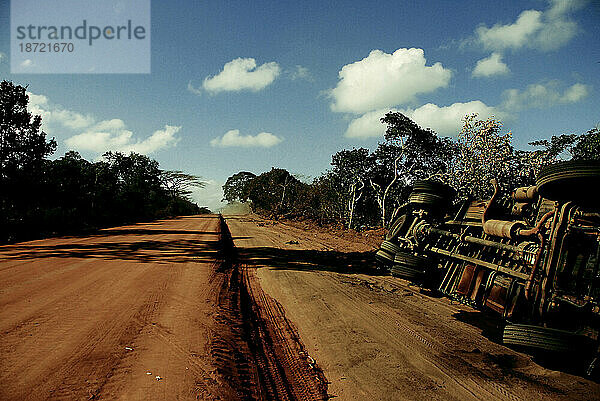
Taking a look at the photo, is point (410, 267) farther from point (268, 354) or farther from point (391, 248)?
point (268, 354)

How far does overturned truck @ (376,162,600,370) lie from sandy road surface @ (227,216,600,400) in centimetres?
46

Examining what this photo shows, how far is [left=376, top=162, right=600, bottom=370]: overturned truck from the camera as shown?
160 inches

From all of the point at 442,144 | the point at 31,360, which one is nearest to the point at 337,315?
the point at 31,360

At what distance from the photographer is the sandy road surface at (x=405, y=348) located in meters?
3.83

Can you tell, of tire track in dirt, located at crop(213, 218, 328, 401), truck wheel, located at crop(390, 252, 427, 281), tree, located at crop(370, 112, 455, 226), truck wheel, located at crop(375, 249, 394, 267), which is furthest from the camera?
tree, located at crop(370, 112, 455, 226)

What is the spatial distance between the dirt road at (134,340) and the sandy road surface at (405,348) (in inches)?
20.0

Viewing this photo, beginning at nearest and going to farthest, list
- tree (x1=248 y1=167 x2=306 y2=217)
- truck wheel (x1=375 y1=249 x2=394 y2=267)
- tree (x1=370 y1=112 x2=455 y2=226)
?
truck wheel (x1=375 y1=249 x2=394 y2=267)
tree (x1=370 y1=112 x2=455 y2=226)
tree (x1=248 y1=167 x2=306 y2=217)

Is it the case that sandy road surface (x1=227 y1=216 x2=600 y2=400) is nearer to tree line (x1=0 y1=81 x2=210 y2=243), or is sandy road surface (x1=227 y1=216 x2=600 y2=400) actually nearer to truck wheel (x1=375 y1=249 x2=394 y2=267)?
truck wheel (x1=375 y1=249 x2=394 y2=267)

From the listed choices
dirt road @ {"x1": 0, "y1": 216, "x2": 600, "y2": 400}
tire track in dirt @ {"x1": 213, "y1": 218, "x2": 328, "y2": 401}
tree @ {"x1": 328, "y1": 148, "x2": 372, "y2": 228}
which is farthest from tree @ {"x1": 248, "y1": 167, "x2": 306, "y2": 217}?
tire track in dirt @ {"x1": 213, "y1": 218, "x2": 328, "y2": 401}

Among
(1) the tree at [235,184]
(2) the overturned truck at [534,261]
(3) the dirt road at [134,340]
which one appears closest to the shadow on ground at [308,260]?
(3) the dirt road at [134,340]

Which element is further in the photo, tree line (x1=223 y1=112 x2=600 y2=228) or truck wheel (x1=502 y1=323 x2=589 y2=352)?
tree line (x1=223 y1=112 x2=600 y2=228)

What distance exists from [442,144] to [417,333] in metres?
23.7

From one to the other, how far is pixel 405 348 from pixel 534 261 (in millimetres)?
2081

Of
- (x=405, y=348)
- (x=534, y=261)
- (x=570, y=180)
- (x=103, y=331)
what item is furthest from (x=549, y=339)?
(x=103, y=331)
